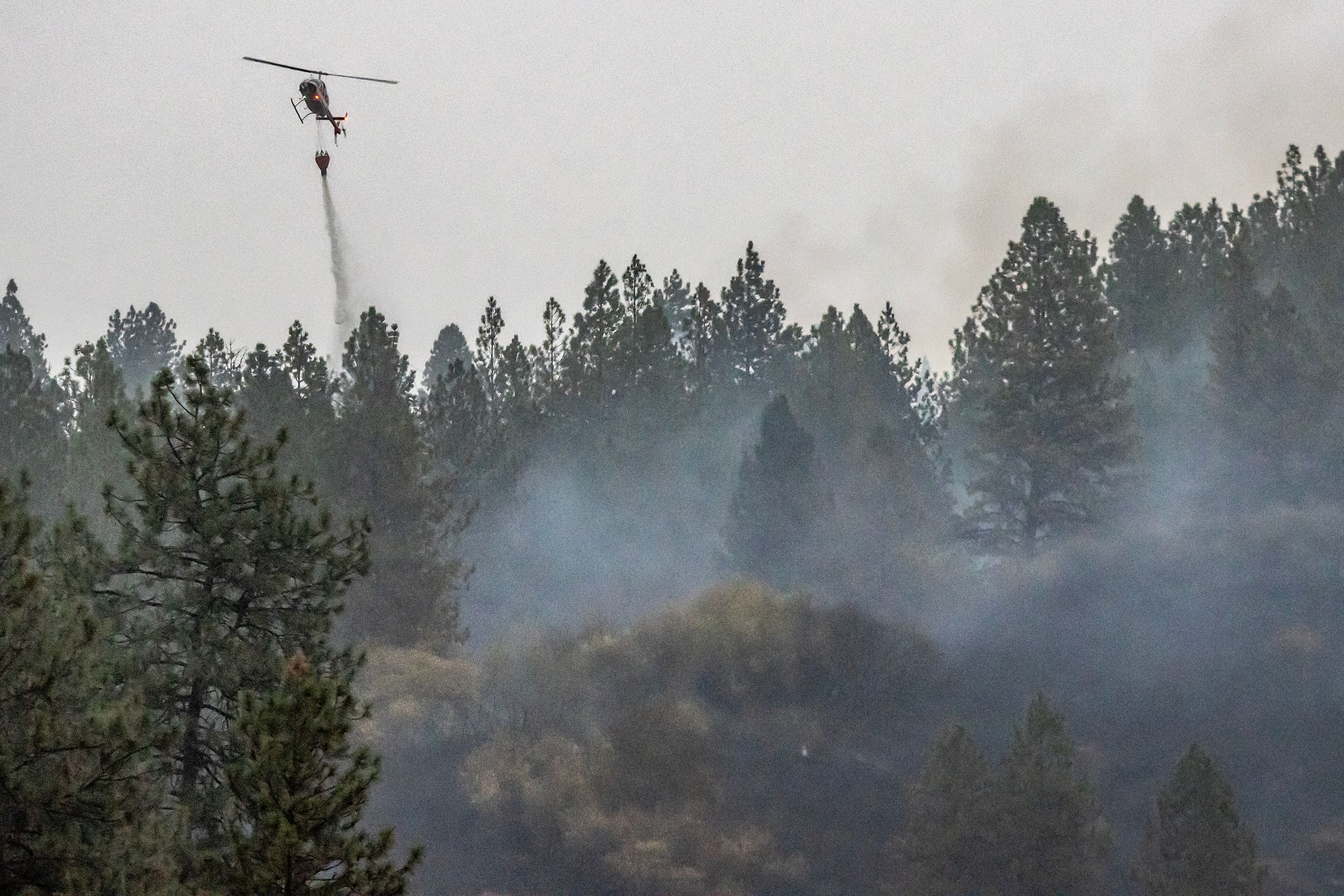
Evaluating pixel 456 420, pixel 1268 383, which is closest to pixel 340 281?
pixel 456 420

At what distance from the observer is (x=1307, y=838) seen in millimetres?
48812

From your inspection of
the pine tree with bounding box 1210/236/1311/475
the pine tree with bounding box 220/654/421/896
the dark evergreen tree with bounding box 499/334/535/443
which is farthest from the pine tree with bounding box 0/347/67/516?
the pine tree with bounding box 1210/236/1311/475

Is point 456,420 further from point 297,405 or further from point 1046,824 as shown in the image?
point 1046,824

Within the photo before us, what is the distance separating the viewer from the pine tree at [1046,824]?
120 feet

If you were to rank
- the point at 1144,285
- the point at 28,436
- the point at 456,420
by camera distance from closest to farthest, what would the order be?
the point at 28,436, the point at 456,420, the point at 1144,285

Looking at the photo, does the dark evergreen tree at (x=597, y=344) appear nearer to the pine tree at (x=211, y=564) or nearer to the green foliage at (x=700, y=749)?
the green foliage at (x=700, y=749)

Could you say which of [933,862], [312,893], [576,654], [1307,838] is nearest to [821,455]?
[576,654]

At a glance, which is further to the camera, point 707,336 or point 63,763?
point 707,336

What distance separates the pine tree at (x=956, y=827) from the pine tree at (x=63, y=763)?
23.9m

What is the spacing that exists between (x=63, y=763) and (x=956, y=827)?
25153mm

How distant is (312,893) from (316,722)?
1.74 meters

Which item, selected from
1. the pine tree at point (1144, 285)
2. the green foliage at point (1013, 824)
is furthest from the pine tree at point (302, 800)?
the pine tree at point (1144, 285)

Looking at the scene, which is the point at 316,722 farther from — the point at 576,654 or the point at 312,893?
the point at 576,654

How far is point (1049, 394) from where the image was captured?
2717 inches
